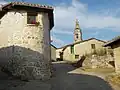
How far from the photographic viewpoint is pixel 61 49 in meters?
51.9

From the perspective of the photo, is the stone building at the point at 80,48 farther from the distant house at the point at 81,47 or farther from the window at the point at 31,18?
the window at the point at 31,18

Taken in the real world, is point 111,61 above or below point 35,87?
above

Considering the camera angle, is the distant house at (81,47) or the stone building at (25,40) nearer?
the stone building at (25,40)

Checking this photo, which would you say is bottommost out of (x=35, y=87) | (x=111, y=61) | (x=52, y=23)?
(x=35, y=87)

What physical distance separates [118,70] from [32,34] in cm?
826

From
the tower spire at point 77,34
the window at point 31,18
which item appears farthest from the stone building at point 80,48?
the window at point 31,18

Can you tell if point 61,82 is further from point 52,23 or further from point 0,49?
point 52,23

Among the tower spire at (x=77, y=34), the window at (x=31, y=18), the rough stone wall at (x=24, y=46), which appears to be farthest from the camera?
the tower spire at (x=77, y=34)

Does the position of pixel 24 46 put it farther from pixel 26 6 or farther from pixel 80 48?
pixel 80 48

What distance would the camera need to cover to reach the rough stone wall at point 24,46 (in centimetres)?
2075

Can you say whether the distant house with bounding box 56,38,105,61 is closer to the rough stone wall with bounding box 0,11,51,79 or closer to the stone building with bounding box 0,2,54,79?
the stone building with bounding box 0,2,54,79

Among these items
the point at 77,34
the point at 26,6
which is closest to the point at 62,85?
the point at 26,6

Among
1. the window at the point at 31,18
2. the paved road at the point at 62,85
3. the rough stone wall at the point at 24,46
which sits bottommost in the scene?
the paved road at the point at 62,85

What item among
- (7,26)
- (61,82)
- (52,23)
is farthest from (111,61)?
(7,26)
